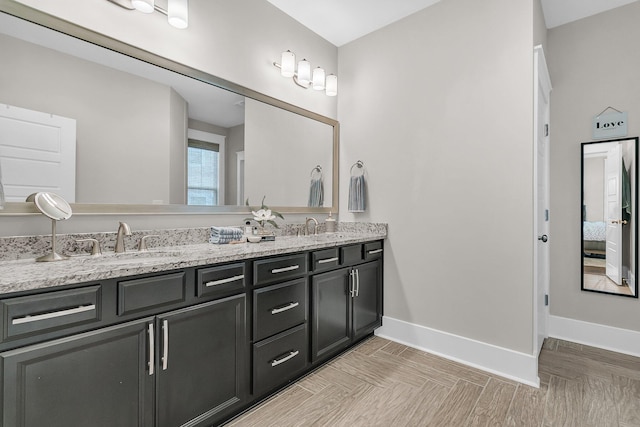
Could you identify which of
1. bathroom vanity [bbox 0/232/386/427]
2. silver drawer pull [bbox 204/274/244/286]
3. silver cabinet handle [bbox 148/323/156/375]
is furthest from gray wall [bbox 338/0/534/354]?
silver cabinet handle [bbox 148/323/156/375]

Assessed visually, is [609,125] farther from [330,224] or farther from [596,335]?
[330,224]

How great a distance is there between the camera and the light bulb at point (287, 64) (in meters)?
2.58

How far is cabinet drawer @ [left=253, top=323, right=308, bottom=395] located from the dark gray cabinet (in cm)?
12

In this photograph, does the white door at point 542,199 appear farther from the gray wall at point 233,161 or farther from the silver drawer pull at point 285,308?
the gray wall at point 233,161

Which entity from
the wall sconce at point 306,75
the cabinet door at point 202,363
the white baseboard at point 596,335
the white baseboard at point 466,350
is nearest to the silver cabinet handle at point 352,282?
the white baseboard at point 466,350

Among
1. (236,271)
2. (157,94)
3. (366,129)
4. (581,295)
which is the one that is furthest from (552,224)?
(157,94)

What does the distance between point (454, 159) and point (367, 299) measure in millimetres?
1336

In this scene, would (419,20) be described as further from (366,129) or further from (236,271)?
(236,271)

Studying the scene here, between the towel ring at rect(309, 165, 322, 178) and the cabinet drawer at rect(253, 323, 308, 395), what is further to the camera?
the towel ring at rect(309, 165, 322, 178)

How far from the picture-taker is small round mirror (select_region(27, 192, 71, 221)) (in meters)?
1.46

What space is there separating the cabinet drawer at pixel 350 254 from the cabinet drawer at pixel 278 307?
17.0 inches

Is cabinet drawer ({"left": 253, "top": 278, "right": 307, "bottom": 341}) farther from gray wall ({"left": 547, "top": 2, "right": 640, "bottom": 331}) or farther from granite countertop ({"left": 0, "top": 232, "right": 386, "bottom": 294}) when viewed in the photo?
gray wall ({"left": 547, "top": 2, "right": 640, "bottom": 331})

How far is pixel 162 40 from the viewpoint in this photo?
1.93 meters

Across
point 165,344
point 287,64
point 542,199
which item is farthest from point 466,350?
point 287,64
